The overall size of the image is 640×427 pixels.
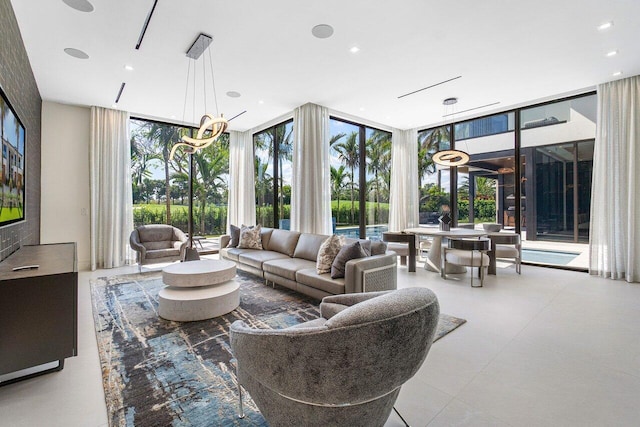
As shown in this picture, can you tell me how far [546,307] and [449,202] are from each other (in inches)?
155

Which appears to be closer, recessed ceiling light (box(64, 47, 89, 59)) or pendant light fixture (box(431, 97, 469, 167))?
recessed ceiling light (box(64, 47, 89, 59))

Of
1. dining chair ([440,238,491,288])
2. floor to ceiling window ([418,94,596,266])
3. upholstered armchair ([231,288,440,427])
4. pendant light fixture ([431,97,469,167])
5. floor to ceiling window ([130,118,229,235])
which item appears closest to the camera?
upholstered armchair ([231,288,440,427])

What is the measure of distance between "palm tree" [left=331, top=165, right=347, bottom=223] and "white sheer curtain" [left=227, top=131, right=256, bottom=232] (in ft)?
7.88

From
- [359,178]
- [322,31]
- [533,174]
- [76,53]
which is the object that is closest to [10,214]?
[76,53]

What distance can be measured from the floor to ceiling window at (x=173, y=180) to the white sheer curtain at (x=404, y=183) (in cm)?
448

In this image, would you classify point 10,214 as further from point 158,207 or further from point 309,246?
point 158,207

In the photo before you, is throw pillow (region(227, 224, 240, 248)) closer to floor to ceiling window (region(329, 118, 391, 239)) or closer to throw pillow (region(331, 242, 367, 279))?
floor to ceiling window (region(329, 118, 391, 239))

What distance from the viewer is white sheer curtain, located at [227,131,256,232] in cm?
777

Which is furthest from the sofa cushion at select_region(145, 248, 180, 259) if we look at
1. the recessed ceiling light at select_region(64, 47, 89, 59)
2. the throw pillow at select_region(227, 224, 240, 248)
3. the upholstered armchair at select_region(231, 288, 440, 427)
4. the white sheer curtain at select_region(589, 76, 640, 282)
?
the white sheer curtain at select_region(589, 76, 640, 282)

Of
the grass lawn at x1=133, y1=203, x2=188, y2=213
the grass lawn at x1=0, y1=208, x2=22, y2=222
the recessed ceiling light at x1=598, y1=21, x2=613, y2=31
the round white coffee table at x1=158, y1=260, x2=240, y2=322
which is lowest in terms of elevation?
the round white coffee table at x1=158, y1=260, x2=240, y2=322

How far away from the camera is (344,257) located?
3.36m

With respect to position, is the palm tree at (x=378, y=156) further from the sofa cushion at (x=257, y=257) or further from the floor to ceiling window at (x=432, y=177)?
the sofa cushion at (x=257, y=257)

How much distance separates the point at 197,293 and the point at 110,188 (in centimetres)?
409

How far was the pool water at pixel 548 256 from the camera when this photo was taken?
561 cm
